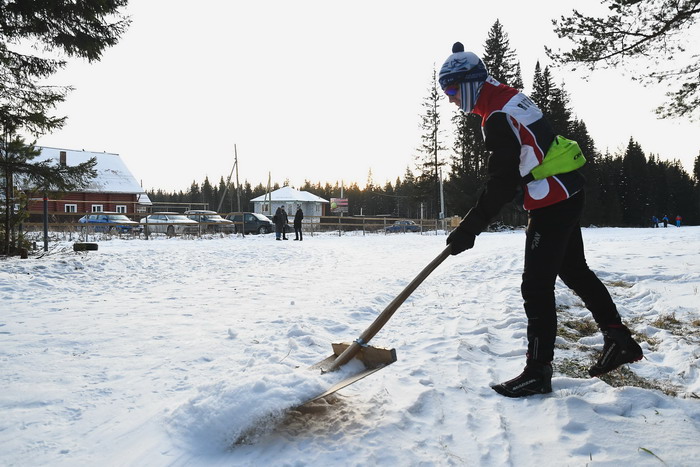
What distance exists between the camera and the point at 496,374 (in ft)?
9.11

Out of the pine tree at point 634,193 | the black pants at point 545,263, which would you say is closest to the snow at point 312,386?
the black pants at point 545,263

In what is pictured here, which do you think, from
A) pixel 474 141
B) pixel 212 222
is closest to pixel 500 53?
pixel 474 141

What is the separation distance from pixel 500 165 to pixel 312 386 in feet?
4.94

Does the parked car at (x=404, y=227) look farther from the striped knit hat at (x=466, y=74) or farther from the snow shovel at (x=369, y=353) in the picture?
the snow shovel at (x=369, y=353)

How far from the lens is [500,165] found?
233 centimetres

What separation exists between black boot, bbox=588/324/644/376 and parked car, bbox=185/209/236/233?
1842 cm

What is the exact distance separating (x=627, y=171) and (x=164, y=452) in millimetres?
71152

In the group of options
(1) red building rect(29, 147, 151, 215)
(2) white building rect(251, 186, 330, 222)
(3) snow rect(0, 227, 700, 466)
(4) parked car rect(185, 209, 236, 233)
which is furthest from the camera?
(2) white building rect(251, 186, 330, 222)

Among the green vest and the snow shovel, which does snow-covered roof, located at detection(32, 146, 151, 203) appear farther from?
the green vest

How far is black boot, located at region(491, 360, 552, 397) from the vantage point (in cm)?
238

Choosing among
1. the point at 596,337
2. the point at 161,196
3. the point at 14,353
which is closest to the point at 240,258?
the point at 14,353

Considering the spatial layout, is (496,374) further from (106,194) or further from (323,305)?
(106,194)

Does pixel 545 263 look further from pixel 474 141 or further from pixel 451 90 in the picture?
pixel 474 141

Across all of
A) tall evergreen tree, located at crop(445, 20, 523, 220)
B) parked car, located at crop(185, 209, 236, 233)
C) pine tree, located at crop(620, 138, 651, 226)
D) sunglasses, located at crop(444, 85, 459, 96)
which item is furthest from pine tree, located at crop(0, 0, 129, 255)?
pine tree, located at crop(620, 138, 651, 226)
